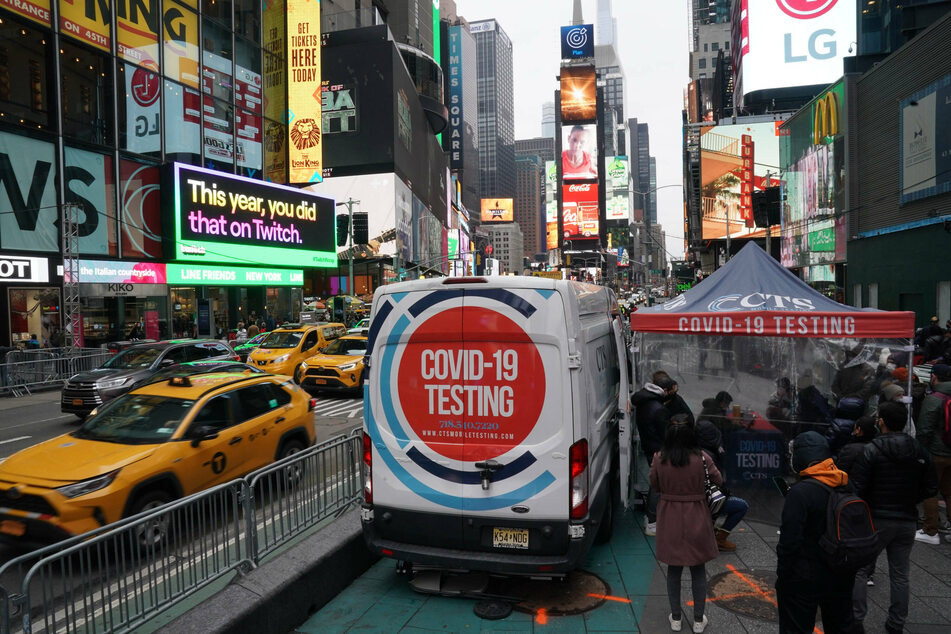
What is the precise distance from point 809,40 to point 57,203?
56.7 meters

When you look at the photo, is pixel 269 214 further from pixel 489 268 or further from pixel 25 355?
pixel 489 268

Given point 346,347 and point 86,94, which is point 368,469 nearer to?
point 346,347

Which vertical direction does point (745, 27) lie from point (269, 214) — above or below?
above

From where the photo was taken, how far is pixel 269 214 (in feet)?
127

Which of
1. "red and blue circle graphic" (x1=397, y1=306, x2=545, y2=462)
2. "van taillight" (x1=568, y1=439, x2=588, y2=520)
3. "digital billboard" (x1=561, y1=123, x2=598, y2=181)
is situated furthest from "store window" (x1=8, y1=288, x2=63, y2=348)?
"digital billboard" (x1=561, y1=123, x2=598, y2=181)

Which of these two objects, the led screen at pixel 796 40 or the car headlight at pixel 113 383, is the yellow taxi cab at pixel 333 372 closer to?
the car headlight at pixel 113 383

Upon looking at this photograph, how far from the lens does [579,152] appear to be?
14438 cm

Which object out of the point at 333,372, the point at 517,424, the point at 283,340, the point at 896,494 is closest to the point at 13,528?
the point at 517,424

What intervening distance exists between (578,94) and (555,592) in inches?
5947

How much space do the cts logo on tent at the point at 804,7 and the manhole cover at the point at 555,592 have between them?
61328mm

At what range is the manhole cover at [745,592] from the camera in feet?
17.3

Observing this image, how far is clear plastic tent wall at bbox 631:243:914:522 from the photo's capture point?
7.64 meters

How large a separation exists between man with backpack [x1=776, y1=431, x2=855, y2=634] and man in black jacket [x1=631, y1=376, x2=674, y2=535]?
303 centimetres

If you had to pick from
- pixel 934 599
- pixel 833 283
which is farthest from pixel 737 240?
pixel 934 599
